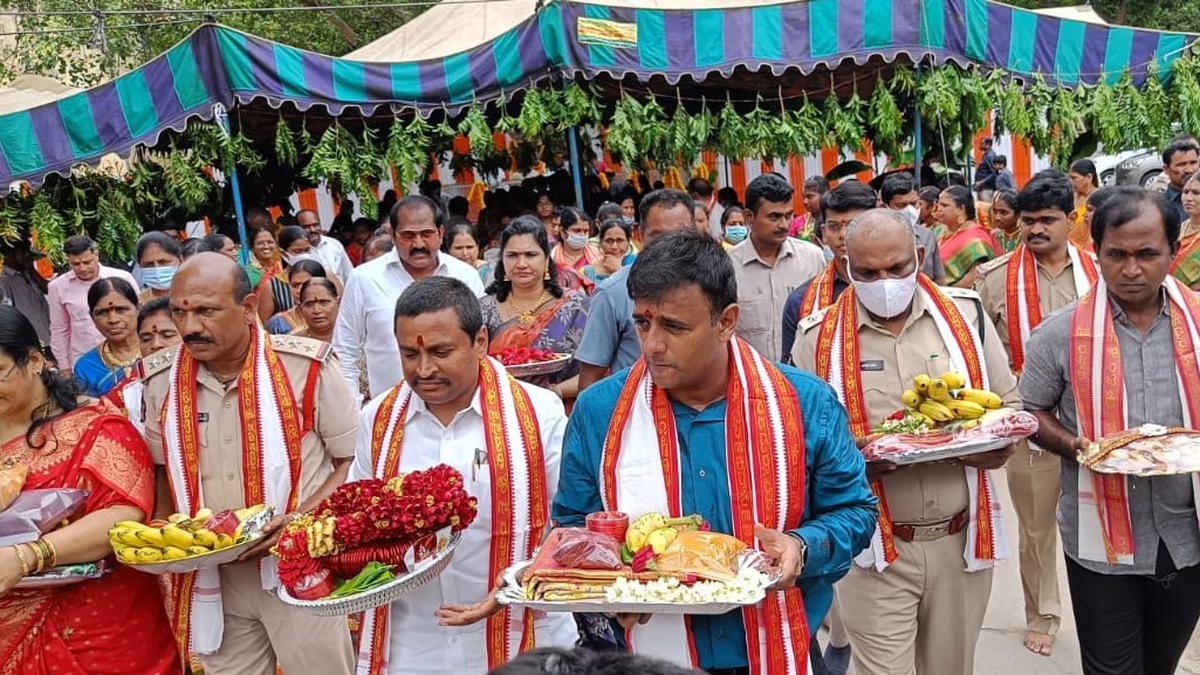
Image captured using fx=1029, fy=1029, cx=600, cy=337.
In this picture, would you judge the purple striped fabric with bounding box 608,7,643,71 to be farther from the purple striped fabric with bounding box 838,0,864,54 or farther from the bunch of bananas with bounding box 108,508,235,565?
the bunch of bananas with bounding box 108,508,235,565

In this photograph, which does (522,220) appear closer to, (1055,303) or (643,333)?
(1055,303)

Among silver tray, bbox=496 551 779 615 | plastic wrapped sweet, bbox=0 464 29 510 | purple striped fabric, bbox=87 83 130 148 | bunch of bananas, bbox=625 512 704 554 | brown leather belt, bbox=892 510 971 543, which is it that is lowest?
brown leather belt, bbox=892 510 971 543

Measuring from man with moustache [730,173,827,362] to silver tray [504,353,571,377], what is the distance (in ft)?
3.48

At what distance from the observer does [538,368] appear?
15.2ft

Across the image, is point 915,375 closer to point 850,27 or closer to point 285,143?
point 850,27

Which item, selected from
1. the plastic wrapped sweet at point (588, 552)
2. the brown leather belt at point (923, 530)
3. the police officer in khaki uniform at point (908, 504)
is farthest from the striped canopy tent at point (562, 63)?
the plastic wrapped sweet at point (588, 552)

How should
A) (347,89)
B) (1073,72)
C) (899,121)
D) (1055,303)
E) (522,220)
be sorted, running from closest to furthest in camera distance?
1. (1055,303)
2. (522,220)
3. (347,89)
4. (899,121)
5. (1073,72)

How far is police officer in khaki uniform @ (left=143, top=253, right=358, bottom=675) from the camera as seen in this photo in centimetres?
334

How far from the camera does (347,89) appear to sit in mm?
9953

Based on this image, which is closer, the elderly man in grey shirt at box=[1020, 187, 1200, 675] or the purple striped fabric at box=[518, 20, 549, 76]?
the elderly man in grey shirt at box=[1020, 187, 1200, 675]

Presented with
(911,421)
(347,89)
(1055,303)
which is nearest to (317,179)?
(347,89)

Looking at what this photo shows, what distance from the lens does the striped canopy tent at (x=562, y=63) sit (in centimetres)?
908

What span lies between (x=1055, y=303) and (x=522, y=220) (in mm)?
2744

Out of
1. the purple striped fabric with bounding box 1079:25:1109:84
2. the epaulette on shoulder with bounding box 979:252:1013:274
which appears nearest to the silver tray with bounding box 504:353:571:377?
the epaulette on shoulder with bounding box 979:252:1013:274
